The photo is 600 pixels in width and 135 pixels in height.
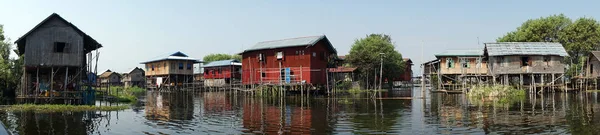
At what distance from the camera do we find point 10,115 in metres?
19.7

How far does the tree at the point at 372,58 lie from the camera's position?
5419 cm

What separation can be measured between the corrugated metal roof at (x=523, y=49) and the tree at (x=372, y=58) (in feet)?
50.1

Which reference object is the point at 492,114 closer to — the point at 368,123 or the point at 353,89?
the point at 368,123

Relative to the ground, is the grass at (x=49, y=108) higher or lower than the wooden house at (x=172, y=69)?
lower

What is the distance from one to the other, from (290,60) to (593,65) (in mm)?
31166

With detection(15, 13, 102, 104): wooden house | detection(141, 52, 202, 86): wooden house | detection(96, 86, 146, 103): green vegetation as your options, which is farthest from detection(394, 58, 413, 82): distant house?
detection(15, 13, 102, 104): wooden house

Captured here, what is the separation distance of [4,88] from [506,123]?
3711cm

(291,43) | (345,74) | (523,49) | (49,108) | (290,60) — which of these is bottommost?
(49,108)

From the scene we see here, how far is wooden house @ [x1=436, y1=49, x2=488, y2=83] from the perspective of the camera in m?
42.7

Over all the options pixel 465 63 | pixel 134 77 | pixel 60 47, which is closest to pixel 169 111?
pixel 60 47

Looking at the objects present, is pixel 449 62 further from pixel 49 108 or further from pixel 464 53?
pixel 49 108

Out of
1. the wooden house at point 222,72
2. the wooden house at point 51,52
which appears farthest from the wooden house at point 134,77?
the wooden house at point 51,52

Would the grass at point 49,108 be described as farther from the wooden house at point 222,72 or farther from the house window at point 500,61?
the wooden house at point 222,72

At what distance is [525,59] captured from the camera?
39.6 m
